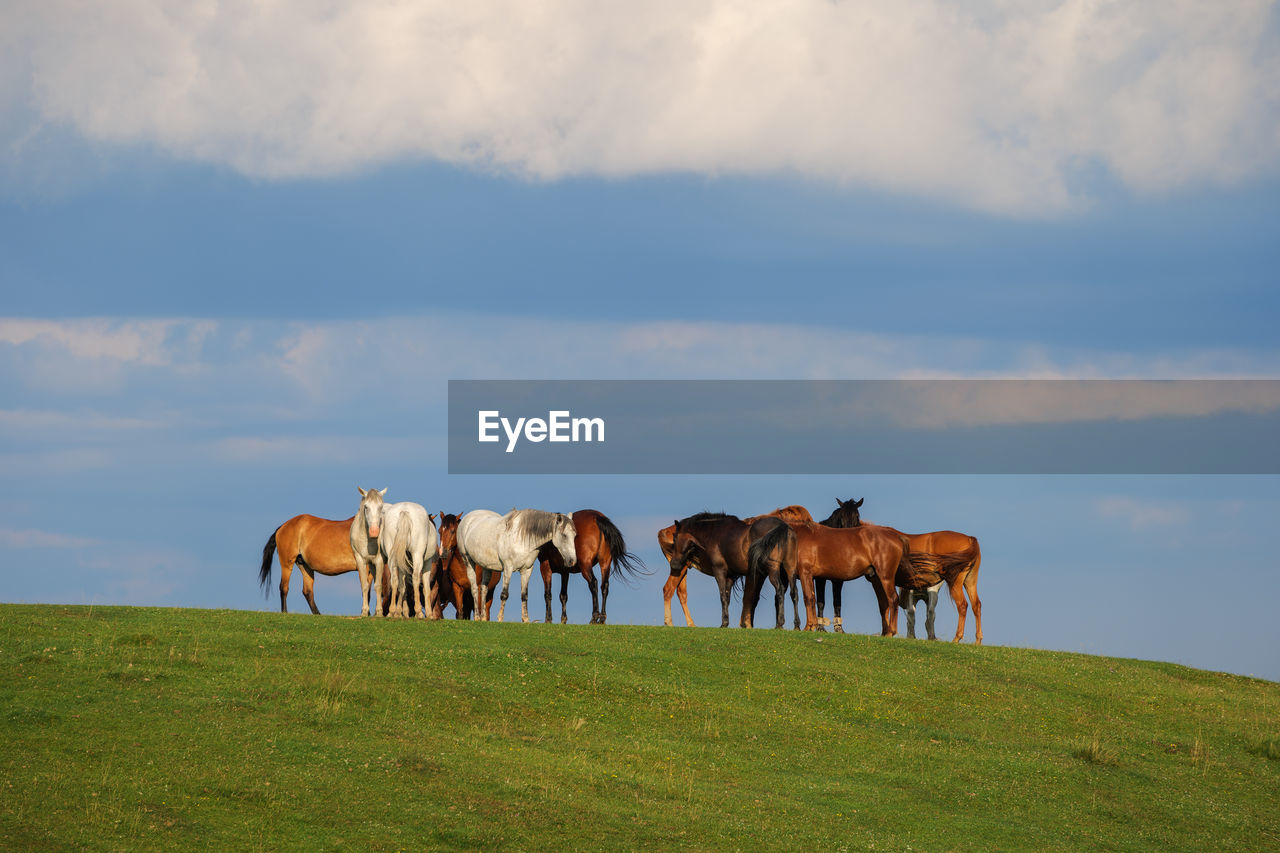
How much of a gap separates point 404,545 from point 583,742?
10.7 meters

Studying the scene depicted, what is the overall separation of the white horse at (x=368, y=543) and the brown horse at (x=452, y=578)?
3740 mm

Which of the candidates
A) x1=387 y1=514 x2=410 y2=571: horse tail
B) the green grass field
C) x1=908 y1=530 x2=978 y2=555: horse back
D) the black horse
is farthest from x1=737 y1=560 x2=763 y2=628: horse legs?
x1=387 y1=514 x2=410 y2=571: horse tail

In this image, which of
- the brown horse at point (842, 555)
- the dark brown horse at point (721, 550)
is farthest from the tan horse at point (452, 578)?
the brown horse at point (842, 555)

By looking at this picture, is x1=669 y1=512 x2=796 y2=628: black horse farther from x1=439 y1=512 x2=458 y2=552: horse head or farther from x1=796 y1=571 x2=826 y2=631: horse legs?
x1=439 y1=512 x2=458 y2=552: horse head

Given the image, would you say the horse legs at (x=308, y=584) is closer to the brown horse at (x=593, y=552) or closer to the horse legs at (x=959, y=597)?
the brown horse at (x=593, y=552)

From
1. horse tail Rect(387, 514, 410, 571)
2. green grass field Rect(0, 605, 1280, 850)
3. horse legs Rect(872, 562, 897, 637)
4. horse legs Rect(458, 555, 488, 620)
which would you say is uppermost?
horse tail Rect(387, 514, 410, 571)

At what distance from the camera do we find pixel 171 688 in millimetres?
18359

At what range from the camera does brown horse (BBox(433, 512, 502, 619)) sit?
107 ft

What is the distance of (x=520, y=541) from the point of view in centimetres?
2952

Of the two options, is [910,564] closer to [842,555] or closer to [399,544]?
[842,555]

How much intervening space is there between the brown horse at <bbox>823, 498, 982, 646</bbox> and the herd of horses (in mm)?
32

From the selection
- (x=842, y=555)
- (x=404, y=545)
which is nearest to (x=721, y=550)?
(x=842, y=555)

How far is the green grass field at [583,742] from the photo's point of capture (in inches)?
581

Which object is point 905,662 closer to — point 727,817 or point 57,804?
point 727,817
